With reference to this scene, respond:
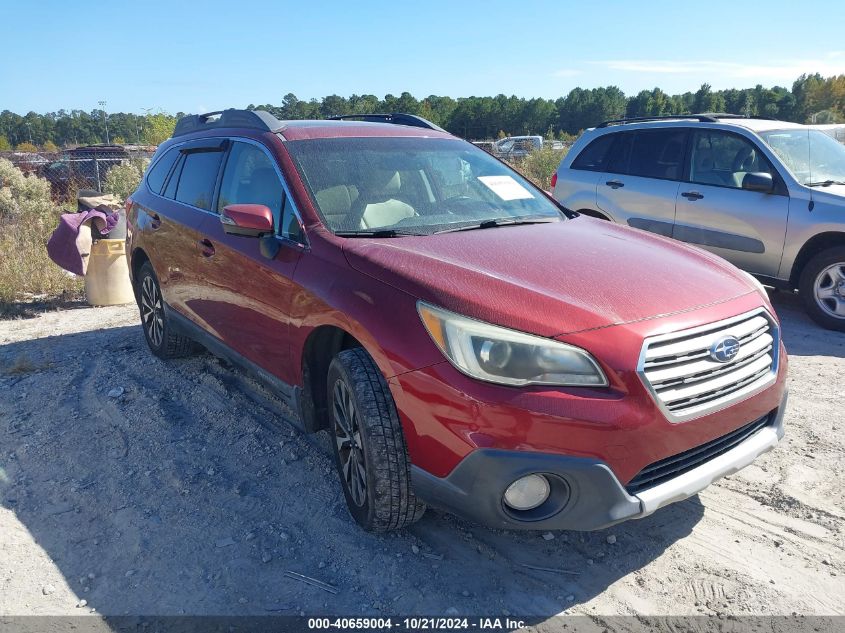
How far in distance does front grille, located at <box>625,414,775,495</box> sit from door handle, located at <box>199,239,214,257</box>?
9.40ft

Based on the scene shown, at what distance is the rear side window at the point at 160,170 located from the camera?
17.1 feet

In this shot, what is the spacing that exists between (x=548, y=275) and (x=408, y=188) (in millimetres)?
1198

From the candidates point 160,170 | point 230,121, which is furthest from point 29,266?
point 230,121

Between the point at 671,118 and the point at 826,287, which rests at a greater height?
the point at 671,118

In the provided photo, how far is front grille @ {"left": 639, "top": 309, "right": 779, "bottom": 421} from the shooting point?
8.03 feet

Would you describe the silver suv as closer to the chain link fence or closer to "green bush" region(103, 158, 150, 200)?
"green bush" region(103, 158, 150, 200)

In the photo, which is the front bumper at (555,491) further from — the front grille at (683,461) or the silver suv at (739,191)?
the silver suv at (739,191)

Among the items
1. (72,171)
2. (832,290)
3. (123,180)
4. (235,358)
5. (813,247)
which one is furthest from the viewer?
(72,171)

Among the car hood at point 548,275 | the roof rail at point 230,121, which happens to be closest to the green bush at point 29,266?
the roof rail at point 230,121

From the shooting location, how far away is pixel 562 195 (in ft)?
26.4

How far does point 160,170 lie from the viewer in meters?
5.38

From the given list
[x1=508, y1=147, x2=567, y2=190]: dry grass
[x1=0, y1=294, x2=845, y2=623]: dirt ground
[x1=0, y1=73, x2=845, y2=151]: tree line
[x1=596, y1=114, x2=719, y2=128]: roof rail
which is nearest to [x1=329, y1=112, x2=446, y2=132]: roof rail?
[x1=0, y1=294, x2=845, y2=623]: dirt ground

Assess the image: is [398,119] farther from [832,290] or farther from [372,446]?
[832,290]

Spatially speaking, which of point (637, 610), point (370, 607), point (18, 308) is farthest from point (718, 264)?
point (18, 308)
